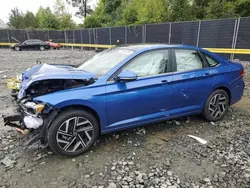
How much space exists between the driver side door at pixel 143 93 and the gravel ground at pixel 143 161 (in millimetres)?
403

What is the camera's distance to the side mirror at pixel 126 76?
2.97 m

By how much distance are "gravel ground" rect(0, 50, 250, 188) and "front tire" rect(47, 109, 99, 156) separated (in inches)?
6.3

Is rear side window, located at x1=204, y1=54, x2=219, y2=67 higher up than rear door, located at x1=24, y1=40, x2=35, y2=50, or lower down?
higher up

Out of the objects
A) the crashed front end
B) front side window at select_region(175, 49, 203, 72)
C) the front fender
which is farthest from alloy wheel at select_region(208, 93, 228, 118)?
A: the crashed front end

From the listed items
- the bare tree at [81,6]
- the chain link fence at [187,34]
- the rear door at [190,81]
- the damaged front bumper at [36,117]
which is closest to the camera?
the damaged front bumper at [36,117]

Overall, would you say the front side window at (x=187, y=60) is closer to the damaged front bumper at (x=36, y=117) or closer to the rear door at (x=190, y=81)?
the rear door at (x=190, y=81)

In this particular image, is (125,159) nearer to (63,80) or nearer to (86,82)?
(86,82)

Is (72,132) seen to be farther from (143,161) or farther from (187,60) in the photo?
(187,60)

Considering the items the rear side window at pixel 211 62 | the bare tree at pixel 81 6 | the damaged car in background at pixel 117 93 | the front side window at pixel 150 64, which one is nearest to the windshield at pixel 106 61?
the damaged car in background at pixel 117 93

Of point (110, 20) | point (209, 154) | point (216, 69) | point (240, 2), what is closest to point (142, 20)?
point (240, 2)

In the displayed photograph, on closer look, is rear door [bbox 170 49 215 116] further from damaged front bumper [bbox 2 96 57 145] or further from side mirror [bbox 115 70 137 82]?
damaged front bumper [bbox 2 96 57 145]

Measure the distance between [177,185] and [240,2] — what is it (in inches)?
729

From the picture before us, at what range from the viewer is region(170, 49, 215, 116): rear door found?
357 cm

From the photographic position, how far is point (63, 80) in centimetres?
295
